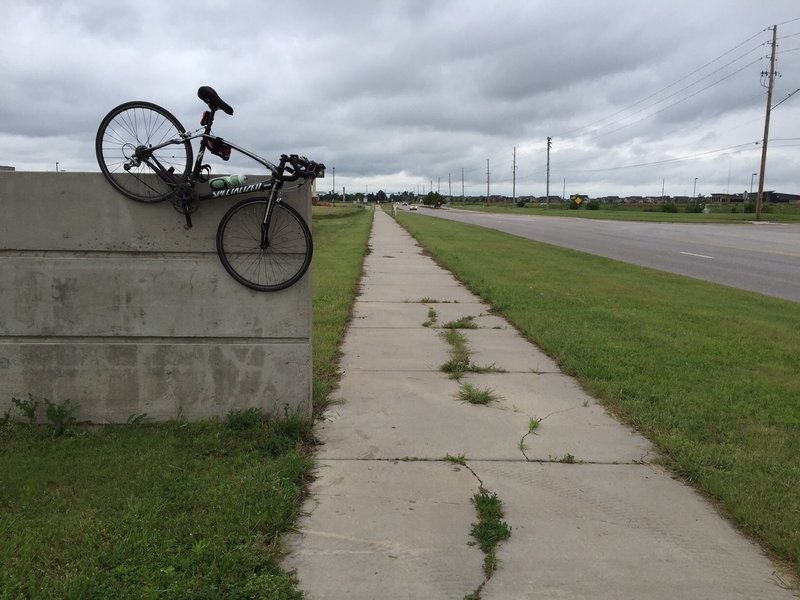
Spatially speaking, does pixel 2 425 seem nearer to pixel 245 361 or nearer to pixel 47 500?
pixel 47 500

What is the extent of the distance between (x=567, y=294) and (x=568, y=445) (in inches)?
259

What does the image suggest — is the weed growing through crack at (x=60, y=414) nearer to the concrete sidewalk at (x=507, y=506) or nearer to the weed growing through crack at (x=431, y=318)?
the concrete sidewalk at (x=507, y=506)

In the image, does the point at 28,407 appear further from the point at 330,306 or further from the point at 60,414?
the point at 330,306

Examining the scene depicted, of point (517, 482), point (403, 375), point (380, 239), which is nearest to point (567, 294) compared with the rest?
point (403, 375)

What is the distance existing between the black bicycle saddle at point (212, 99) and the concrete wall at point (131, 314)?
61 cm

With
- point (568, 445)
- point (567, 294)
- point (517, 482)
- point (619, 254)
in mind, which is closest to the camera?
point (517, 482)

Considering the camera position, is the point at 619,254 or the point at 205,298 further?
the point at 619,254

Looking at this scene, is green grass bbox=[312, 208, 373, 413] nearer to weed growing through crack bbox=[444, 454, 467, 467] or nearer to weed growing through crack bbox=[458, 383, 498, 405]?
weed growing through crack bbox=[458, 383, 498, 405]

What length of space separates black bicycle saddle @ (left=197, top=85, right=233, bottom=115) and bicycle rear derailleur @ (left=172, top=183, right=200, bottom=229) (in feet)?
1.82

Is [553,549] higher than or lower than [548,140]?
lower

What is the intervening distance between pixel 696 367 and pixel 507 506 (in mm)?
3439

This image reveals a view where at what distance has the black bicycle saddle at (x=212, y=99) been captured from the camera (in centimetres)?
423

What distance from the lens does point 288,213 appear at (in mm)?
4512

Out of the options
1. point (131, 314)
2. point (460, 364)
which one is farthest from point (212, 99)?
point (460, 364)
